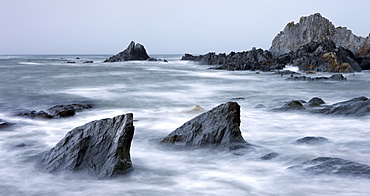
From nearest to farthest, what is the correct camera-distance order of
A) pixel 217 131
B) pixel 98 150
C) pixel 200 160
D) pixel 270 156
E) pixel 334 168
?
pixel 334 168 → pixel 98 150 → pixel 200 160 → pixel 270 156 → pixel 217 131

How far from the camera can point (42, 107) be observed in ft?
38.9

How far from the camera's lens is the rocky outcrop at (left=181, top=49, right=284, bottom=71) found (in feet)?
112

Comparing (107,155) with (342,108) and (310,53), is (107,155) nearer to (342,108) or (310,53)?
(342,108)

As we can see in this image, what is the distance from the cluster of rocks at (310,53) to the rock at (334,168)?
27240mm

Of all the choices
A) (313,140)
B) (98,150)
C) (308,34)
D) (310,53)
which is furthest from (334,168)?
(308,34)

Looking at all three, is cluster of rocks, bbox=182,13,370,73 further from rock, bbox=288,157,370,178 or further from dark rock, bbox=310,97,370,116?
rock, bbox=288,157,370,178

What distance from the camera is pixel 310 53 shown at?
1583 inches

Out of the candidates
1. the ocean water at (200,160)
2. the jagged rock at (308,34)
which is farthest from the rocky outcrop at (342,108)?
the jagged rock at (308,34)

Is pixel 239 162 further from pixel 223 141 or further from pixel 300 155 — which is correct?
pixel 300 155

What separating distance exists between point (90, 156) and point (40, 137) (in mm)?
2972

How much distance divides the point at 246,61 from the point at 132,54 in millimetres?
32061

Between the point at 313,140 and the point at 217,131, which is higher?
the point at 217,131

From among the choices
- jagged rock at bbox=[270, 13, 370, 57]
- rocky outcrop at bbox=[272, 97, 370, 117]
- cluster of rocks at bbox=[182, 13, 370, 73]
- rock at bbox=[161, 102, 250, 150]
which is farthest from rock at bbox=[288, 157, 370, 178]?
jagged rock at bbox=[270, 13, 370, 57]

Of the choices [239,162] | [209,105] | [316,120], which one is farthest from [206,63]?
[239,162]
